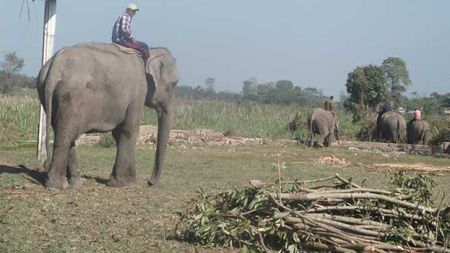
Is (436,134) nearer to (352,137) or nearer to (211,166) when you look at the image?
(352,137)

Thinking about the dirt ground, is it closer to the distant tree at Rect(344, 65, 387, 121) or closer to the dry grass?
the dry grass

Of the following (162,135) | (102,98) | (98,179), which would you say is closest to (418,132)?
(162,135)

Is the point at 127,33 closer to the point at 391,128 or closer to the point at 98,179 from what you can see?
the point at 98,179

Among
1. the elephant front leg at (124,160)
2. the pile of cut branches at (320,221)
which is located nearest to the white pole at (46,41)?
the elephant front leg at (124,160)

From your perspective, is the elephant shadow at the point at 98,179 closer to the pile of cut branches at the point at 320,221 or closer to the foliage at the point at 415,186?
the pile of cut branches at the point at 320,221

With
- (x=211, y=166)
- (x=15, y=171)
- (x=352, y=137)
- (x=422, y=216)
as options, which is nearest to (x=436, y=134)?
(x=352, y=137)

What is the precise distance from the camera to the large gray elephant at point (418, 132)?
28.2m

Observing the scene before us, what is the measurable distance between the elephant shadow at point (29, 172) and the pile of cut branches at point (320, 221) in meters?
4.54

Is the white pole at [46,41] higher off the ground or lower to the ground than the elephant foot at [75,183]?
higher

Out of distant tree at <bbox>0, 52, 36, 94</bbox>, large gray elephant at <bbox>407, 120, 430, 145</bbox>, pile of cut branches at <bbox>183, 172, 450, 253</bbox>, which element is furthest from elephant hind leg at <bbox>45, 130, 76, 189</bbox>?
distant tree at <bbox>0, 52, 36, 94</bbox>

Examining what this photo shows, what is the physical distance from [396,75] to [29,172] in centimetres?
3847

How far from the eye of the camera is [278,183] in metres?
7.43

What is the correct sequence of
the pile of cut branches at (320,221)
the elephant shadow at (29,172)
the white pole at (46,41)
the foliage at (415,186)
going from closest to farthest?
the pile of cut branches at (320,221) → the foliage at (415,186) → the elephant shadow at (29,172) → the white pole at (46,41)

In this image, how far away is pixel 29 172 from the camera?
12.3m
